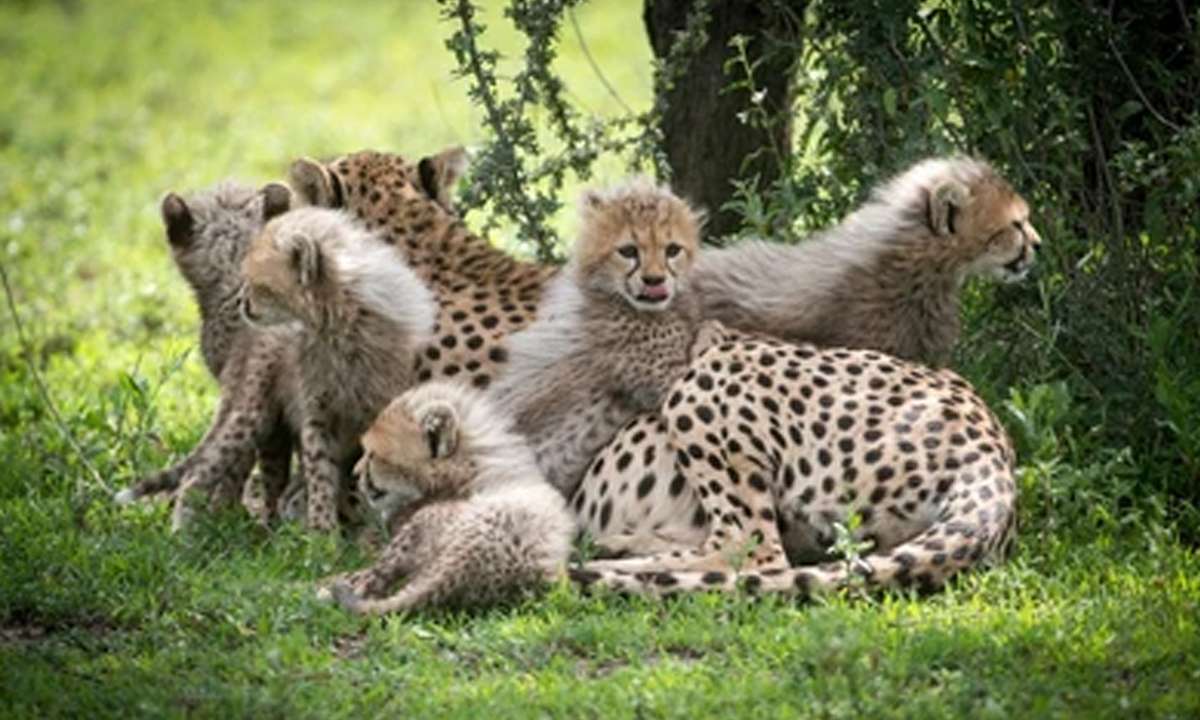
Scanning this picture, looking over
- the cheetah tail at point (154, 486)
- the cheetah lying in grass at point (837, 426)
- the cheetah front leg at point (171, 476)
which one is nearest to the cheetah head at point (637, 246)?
the cheetah lying in grass at point (837, 426)

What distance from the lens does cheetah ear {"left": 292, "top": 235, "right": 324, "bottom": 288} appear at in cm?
613

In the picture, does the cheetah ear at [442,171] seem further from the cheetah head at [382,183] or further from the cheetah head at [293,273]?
the cheetah head at [293,273]

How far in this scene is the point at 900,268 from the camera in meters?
6.34

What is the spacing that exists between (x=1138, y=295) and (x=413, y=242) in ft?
6.76

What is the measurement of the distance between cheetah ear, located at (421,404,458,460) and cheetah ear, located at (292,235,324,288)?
538 millimetres

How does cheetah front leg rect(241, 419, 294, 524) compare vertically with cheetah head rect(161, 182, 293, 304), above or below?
below

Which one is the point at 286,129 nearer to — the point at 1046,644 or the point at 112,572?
the point at 112,572

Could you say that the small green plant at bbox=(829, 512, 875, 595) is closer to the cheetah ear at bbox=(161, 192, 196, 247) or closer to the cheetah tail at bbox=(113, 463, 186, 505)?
the cheetah tail at bbox=(113, 463, 186, 505)

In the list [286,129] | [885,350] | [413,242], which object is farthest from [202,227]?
[286,129]

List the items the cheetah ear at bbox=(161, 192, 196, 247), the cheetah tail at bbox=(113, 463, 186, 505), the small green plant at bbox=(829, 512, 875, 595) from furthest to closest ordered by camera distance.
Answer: the cheetah ear at bbox=(161, 192, 196, 247) < the cheetah tail at bbox=(113, 463, 186, 505) < the small green plant at bbox=(829, 512, 875, 595)

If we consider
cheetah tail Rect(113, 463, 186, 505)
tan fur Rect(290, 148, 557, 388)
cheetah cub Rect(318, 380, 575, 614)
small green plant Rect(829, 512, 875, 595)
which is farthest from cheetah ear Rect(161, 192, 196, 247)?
small green plant Rect(829, 512, 875, 595)

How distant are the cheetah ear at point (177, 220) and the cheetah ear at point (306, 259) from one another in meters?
0.84

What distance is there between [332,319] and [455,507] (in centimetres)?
82

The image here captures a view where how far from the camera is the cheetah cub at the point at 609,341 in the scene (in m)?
6.22
